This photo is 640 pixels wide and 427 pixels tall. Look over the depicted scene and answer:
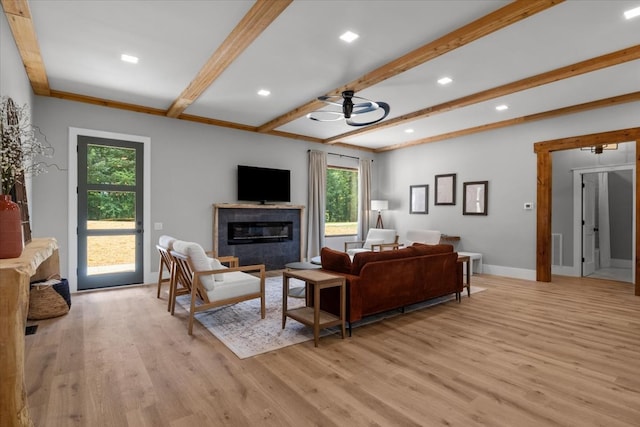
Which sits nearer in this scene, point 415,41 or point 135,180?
point 415,41

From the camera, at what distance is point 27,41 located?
331 cm

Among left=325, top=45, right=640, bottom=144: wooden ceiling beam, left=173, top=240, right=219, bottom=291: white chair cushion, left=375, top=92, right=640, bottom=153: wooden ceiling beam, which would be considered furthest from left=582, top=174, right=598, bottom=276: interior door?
left=173, top=240, right=219, bottom=291: white chair cushion

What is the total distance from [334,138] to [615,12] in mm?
5288

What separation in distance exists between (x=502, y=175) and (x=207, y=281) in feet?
19.4

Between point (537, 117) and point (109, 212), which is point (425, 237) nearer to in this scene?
point (537, 117)

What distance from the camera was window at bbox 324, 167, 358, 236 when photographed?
8.34 m

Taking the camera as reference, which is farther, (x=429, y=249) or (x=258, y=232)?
(x=258, y=232)

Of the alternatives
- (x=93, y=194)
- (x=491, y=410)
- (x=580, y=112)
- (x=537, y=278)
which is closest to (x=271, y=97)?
(x=93, y=194)

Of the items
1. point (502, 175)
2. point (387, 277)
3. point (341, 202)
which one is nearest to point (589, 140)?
point (502, 175)

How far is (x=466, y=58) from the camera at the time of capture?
3.75 m

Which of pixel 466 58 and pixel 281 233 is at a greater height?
pixel 466 58

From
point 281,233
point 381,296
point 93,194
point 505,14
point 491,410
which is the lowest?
point 491,410

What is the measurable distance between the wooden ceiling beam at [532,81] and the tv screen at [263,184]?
245cm

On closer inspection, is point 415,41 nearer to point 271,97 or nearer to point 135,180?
point 271,97
